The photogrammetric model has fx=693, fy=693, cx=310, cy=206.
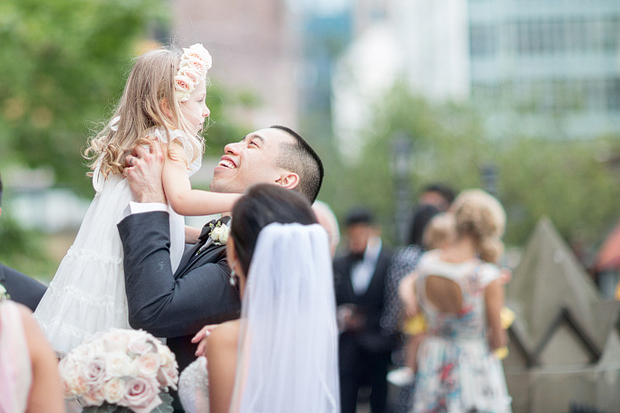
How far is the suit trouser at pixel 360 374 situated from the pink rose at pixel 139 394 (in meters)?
5.11

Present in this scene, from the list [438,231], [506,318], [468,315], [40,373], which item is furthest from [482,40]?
[40,373]

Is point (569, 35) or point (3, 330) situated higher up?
point (569, 35)

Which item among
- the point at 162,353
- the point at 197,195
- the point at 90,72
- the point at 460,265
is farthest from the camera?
the point at 90,72

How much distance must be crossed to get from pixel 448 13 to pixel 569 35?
9485mm

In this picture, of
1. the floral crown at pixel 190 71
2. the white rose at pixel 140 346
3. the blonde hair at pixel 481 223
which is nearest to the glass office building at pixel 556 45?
the blonde hair at pixel 481 223

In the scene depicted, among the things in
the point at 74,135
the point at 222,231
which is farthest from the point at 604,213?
the point at 222,231

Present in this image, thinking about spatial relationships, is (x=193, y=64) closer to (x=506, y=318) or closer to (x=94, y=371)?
(x=94, y=371)

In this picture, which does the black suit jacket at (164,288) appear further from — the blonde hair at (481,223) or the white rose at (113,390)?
the blonde hair at (481,223)

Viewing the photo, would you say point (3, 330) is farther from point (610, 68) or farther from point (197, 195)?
point (610, 68)

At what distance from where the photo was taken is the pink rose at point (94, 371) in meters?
2.21

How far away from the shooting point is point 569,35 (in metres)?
53.7

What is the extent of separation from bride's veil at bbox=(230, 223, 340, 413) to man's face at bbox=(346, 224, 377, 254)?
5.29 meters

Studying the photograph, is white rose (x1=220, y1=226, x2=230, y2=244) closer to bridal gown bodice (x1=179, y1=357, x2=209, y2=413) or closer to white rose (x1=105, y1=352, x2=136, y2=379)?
bridal gown bodice (x1=179, y1=357, x2=209, y2=413)

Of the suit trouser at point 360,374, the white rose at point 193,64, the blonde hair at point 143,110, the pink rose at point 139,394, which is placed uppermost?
the white rose at point 193,64
